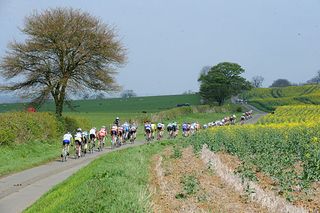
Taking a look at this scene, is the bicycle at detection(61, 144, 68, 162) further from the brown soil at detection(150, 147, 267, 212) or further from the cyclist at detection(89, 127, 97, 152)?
the brown soil at detection(150, 147, 267, 212)

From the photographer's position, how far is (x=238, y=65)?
133000 millimetres

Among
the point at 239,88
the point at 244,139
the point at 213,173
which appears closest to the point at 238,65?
the point at 239,88

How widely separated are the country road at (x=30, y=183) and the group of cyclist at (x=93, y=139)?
4.63 ft

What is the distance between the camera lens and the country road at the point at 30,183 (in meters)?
16.8

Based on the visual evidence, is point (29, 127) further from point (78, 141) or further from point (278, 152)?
point (278, 152)

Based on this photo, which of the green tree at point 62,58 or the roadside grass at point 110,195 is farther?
the green tree at point 62,58

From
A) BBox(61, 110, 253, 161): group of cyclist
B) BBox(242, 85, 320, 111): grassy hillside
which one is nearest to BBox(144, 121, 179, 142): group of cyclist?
BBox(61, 110, 253, 161): group of cyclist

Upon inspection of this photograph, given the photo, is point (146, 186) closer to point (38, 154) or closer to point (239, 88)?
point (38, 154)

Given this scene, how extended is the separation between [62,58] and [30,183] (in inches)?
1168

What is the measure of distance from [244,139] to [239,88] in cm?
10063

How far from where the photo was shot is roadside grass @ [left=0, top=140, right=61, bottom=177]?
25772mm

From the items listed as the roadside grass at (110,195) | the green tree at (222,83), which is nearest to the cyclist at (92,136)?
the roadside grass at (110,195)

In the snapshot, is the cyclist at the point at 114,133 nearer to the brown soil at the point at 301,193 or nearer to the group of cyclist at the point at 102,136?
the group of cyclist at the point at 102,136

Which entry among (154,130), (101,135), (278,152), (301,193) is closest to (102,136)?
(101,135)
